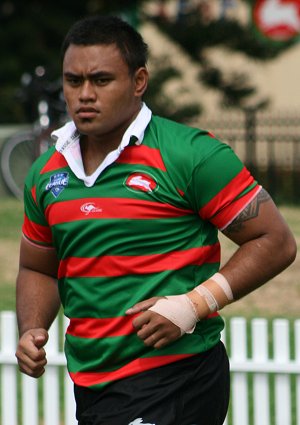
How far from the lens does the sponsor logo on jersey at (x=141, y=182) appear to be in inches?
Result: 137

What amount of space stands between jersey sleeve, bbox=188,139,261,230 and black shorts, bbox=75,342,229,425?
439mm

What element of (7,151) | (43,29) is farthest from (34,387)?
(43,29)

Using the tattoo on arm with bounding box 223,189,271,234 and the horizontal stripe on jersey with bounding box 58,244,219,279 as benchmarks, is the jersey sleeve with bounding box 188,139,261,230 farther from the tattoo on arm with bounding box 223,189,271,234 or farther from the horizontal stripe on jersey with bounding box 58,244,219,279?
the horizontal stripe on jersey with bounding box 58,244,219,279

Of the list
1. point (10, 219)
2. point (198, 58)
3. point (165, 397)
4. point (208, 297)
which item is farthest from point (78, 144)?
point (198, 58)

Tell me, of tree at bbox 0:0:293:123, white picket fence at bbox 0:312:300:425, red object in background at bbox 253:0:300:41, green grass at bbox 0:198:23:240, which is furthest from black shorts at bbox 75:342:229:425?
red object in background at bbox 253:0:300:41

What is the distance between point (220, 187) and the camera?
11.2 feet

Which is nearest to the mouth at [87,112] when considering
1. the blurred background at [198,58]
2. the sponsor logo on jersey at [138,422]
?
the sponsor logo on jersey at [138,422]

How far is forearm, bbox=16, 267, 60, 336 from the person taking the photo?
3812 millimetres

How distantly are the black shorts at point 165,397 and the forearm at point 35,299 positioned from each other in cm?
29

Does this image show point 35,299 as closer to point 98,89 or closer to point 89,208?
point 89,208

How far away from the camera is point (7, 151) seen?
13984 millimetres

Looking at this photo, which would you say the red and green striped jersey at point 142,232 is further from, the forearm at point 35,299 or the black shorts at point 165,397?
the forearm at point 35,299

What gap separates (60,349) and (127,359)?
9.00 ft

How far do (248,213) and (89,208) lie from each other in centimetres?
46
